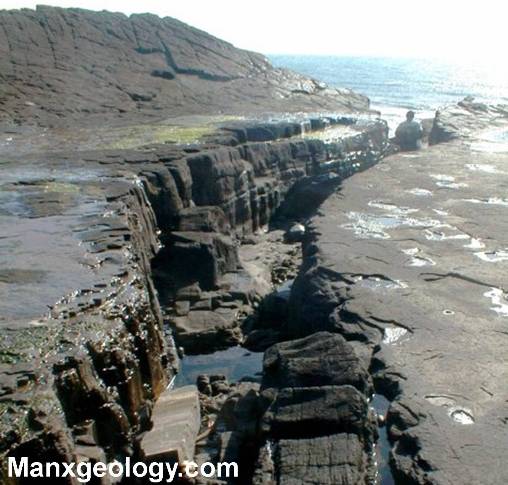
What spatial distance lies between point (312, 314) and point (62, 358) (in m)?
4.32

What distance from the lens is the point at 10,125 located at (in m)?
17.3

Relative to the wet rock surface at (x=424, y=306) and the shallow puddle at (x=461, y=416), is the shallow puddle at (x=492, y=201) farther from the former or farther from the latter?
the shallow puddle at (x=461, y=416)

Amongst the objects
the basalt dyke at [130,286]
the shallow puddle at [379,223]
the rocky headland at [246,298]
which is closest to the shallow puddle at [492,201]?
the rocky headland at [246,298]

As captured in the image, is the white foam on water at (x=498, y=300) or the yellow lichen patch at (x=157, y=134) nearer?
the white foam on water at (x=498, y=300)

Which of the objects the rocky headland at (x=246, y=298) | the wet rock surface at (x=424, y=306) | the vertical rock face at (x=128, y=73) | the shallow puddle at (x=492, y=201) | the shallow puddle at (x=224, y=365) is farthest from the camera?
the vertical rock face at (x=128, y=73)

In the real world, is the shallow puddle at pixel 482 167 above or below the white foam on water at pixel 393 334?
below

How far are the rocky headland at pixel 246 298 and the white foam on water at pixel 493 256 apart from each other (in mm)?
43

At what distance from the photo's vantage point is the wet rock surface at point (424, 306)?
6.01 m

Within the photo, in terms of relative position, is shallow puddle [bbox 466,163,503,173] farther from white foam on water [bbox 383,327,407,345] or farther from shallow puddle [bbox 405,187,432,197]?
white foam on water [bbox 383,327,407,345]

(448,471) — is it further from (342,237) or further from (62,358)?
(342,237)

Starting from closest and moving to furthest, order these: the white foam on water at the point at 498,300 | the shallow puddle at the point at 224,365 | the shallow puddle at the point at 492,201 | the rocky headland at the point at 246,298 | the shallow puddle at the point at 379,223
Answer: the rocky headland at the point at 246,298 → the white foam on water at the point at 498,300 → the shallow puddle at the point at 224,365 → the shallow puddle at the point at 379,223 → the shallow puddle at the point at 492,201

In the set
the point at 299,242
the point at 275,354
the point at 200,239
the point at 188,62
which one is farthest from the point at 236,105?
the point at 275,354

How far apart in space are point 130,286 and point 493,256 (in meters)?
6.01

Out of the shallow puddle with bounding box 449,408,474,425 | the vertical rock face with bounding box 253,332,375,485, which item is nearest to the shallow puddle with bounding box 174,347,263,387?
the vertical rock face with bounding box 253,332,375,485
